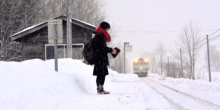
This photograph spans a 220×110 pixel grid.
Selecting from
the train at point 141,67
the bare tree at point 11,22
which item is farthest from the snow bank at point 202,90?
the train at point 141,67

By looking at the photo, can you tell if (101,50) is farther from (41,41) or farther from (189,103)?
(41,41)

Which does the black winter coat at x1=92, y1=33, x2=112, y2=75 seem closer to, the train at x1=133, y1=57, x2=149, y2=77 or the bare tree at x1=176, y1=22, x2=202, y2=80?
the train at x1=133, y1=57, x2=149, y2=77

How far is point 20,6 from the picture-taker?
31766 mm

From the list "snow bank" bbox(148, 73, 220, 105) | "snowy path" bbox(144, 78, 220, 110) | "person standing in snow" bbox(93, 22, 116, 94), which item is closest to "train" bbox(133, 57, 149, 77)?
"snow bank" bbox(148, 73, 220, 105)

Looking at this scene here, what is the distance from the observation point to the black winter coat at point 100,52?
27.5 feet

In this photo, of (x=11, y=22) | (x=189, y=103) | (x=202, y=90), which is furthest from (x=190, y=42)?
(x=189, y=103)

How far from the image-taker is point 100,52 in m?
8.46

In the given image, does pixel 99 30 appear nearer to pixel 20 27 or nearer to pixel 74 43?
pixel 74 43

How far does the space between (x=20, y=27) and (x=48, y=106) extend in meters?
27.3

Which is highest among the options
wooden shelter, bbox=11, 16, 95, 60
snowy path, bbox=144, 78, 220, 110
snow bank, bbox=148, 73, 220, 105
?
wooden shelter, bbox=11, 16, 95, 60

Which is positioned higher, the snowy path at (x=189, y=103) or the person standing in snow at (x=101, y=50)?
the person standing in snow at (x=101, y=50)

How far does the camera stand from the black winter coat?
8.38m

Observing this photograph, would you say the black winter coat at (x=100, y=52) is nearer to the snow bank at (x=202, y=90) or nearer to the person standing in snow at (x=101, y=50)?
the person standing in snow at (x=101, y=50)

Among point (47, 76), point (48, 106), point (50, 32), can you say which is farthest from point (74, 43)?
point (48, 106)
